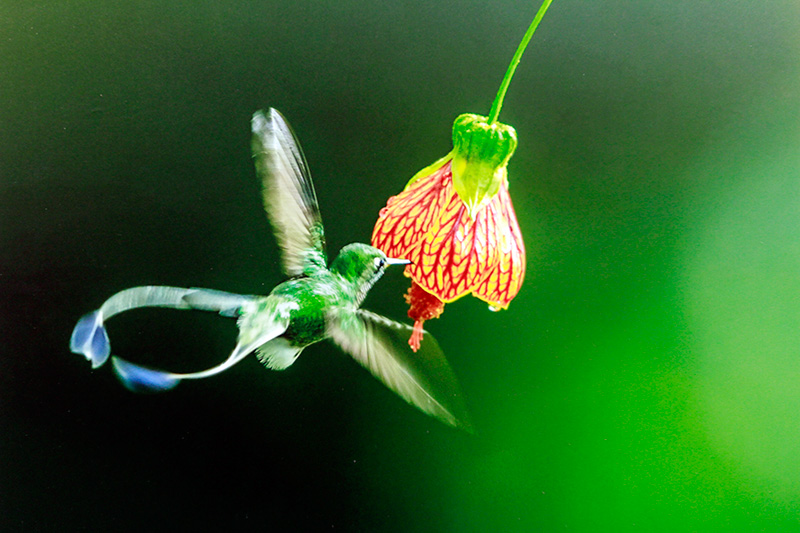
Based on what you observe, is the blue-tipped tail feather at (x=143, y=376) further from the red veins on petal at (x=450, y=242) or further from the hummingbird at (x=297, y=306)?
the red veins on petal at (x=450, y=242)

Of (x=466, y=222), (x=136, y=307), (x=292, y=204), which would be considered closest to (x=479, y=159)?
(x=466, y=222)

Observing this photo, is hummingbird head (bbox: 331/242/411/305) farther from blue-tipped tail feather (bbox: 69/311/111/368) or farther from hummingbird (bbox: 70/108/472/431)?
blue-tipped tail feather (bbox: 69/311/111/368)

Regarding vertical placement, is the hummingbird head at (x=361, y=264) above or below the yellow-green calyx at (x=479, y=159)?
below

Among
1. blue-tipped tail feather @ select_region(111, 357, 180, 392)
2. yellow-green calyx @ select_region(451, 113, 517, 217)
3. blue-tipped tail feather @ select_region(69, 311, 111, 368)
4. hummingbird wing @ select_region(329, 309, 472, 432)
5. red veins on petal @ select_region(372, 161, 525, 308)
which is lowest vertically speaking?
blue-tipped tail feather @ select_region(111, 357, 180, 392)

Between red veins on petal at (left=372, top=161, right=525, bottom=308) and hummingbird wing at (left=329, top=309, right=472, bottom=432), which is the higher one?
red veins on petal at (left=372, top=161, right=525, bottom=308)

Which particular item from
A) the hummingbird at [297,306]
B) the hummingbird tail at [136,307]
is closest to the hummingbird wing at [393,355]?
the hummingbird at [297,306]

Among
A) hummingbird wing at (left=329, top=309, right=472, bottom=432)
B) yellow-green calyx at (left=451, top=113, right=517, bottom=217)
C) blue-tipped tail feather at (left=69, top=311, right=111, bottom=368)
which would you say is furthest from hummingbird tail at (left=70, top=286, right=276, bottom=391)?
yellow-green calyx at (left=451, top=113, right=517, bottom=217)
